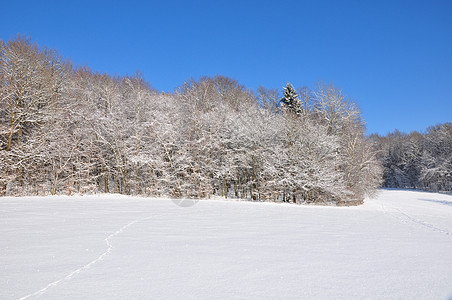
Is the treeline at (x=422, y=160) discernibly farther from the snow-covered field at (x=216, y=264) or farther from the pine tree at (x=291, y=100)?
the snow-covered field at (x=216, y=264)

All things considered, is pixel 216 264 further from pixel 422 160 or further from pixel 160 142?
pixel 422 160

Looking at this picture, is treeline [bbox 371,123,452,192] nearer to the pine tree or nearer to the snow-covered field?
the pine tree

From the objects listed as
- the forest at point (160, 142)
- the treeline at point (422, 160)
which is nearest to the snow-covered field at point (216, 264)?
the forest at point (160, 142)

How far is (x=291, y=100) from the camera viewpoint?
27031 mm

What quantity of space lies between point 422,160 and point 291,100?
34.9 meters

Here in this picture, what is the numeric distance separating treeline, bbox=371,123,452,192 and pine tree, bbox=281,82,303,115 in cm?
1474

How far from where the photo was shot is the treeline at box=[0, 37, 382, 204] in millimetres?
17312

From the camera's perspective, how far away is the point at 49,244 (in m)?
4.98

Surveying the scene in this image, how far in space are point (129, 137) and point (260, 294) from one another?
21400mm

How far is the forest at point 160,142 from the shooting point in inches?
678

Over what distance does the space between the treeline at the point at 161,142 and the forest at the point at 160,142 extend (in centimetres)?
10

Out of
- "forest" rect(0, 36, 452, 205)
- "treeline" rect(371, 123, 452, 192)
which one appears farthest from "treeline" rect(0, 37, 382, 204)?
"treeline" rect(371, 123, 452, 192)

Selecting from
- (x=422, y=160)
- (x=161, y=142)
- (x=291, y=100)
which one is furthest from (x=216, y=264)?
(x=422, y=160)

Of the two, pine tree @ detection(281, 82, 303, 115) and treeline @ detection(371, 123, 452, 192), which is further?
treeline @ detection(371, 123, 452, 192)
